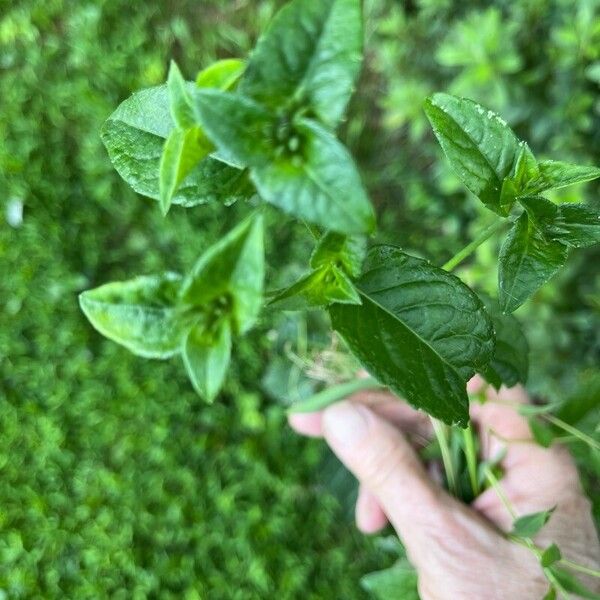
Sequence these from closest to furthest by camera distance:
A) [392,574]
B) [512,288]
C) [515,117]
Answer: [512,288] → [392,574] → [515,117]

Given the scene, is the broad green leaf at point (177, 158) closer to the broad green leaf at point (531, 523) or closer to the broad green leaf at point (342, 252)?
the broad green leaf at point (342, 252)

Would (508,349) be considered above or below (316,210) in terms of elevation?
below

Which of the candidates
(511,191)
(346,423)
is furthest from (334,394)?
(511,191)

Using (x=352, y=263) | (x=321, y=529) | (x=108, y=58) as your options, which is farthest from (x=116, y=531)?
(x=352, y=263)

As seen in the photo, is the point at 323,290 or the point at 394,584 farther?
the point at 394,584

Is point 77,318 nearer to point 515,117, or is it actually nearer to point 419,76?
point 419,76

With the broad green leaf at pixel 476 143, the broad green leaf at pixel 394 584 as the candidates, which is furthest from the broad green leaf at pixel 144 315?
the broad green leaf at pixel 394 584

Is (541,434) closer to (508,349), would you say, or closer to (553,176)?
(508,349)
